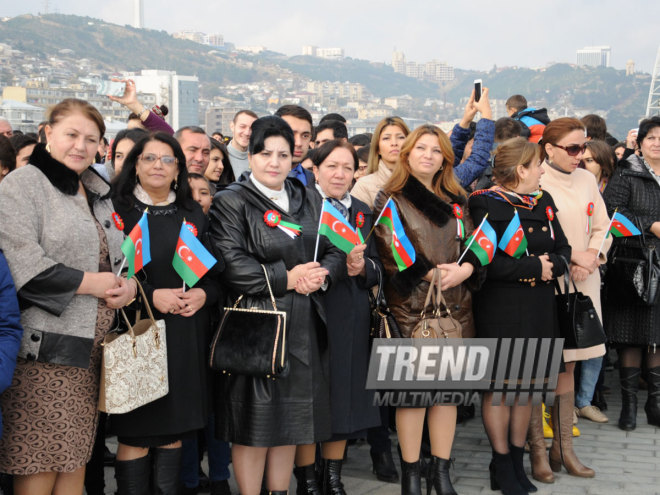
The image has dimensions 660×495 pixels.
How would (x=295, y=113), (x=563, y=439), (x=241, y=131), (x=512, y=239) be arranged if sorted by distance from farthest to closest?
(x=241, y=131) → (x=295, y=113) → (x=563, y=439) → (x=512, y=239)

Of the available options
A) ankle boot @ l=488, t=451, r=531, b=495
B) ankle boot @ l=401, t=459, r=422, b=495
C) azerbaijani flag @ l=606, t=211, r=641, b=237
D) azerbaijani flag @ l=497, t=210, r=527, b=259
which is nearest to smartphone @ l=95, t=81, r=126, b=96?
azerbaijani flag @ l=497, t=210, r=527, b=259

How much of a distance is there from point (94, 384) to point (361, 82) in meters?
194

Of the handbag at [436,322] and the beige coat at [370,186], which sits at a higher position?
the beige coat at [370,186]

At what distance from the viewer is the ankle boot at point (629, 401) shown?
608 centimetres

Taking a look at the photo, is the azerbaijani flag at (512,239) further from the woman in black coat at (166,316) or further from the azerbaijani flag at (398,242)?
the woman in black coat at (166,316)

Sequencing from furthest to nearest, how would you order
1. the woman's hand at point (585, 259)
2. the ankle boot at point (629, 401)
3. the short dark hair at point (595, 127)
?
the short dark hair at point (595, 127)
the ankle boot at point (629, 401)
the woman's hand at point (585, 259)

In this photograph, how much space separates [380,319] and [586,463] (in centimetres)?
194

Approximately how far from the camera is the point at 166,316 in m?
3.94

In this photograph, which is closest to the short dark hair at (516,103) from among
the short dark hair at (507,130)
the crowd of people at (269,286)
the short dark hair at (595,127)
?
→ the short dark hair at (595,127)

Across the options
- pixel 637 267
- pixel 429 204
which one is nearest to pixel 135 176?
pixel 429 204

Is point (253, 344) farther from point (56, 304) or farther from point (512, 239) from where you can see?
point (512, 239)

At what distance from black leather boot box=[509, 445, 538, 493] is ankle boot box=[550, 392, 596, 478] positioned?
392 millimetres

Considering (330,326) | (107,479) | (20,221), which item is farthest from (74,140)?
(107,479)

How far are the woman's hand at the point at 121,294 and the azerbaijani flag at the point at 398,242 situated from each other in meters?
1.56
